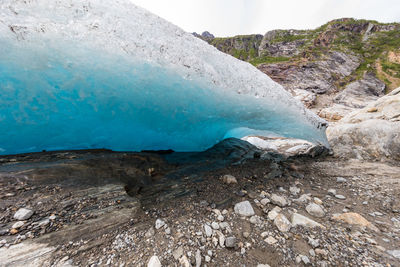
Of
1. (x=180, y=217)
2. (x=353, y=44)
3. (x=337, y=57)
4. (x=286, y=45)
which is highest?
(x=286, y=45)

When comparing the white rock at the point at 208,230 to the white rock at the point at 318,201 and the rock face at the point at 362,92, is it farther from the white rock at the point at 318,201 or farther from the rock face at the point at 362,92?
the rock face at the point at 362,92

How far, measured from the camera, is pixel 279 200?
2.53 m

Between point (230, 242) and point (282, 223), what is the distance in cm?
Answer: 86

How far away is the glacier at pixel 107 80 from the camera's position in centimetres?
217

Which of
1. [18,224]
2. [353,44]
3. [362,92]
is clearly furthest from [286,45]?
[18,224]

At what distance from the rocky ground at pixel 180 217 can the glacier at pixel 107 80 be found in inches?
28.5

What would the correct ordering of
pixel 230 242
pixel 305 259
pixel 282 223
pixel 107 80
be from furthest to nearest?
pixel 107 80 → pixel 282 223 → pixel 230 242 → pixel 305 259

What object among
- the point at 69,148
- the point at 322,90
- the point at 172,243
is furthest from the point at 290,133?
the point at 322,90

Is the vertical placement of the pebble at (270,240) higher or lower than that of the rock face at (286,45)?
lower

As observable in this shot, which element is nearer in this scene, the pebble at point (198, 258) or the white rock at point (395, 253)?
the pebble at point (198, 258)

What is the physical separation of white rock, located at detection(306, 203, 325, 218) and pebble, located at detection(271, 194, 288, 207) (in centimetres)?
33

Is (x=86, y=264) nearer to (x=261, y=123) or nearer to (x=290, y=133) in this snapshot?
(x=261, y=123)

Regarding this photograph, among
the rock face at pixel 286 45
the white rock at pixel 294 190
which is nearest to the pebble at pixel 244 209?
the white rock at pixel 294 190

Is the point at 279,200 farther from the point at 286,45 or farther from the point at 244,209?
the point at 286,45
